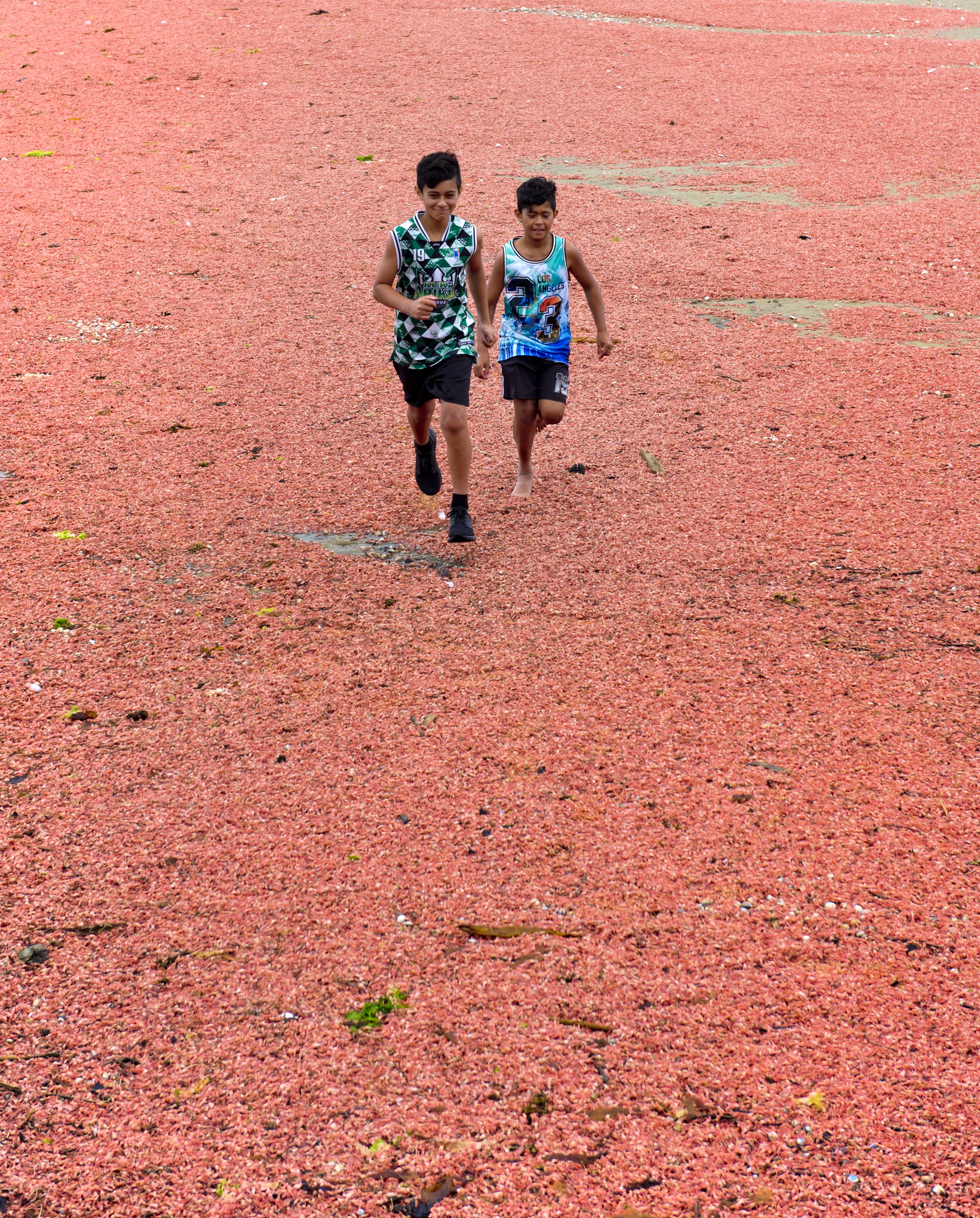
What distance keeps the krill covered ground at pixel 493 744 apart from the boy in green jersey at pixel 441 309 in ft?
1.94

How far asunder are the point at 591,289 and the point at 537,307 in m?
0.37

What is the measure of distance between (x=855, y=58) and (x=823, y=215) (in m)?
7.35

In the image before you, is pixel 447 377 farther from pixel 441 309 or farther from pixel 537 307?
pixel 537 307

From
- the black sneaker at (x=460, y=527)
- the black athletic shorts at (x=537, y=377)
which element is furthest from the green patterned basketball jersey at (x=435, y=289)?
the black sneaker at (x=460, y=527)

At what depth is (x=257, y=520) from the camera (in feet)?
18.0

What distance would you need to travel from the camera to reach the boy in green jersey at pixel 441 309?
4.82 metres

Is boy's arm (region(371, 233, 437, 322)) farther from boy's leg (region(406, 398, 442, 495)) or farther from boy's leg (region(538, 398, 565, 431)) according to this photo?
boy's leg (region(538, 398, 565, 431))

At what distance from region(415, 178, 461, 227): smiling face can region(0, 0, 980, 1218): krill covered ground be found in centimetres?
158

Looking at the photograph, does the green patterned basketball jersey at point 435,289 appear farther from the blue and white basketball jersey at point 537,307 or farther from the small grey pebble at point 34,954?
the small grey pebble at point 34,954

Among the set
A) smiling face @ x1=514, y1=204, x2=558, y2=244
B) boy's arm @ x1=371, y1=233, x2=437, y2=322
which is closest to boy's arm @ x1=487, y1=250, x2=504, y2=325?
smiling face @ x1=514, y1=204, x2=558, y2=244

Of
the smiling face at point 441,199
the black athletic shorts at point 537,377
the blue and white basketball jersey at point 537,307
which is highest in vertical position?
the smiling face at point 441,199

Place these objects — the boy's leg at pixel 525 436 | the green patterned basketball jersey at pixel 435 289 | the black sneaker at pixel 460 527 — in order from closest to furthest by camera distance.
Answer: the green patterned basketball jersey at pixel 435 289, the black sneaker at pixel 460 527, the boy's leg at pixel 525 436

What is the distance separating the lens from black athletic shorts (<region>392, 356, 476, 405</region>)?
16.6 feet

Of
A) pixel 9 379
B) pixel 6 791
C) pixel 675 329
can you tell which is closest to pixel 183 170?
pixel 9 379
